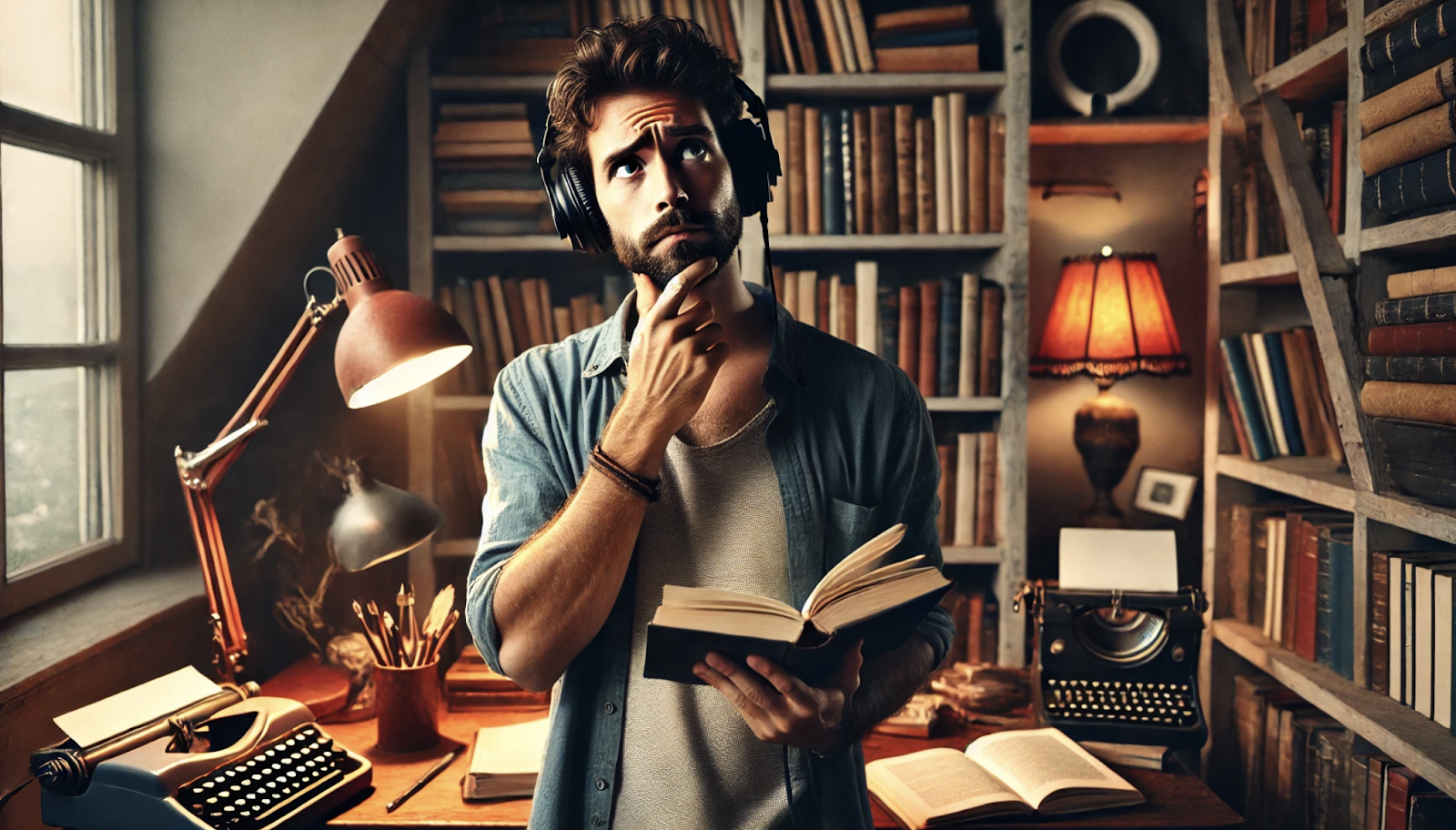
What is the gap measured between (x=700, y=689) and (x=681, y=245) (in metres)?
0.55

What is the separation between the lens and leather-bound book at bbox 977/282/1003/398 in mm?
2254

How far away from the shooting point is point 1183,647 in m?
1.93

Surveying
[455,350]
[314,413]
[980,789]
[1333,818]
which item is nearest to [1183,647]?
[1333,818]

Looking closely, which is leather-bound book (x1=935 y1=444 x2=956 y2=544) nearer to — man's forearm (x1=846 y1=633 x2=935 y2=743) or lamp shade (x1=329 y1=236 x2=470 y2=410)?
man's forearm (x1=846 y1=633 x2=935 y2=743)

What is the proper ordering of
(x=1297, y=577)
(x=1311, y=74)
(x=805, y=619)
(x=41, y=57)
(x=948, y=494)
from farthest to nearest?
(x=948, y=494) → (x=1297, y=577) → (x=1311, y=74) → (x=41, y=57) → (x=805, y=619)

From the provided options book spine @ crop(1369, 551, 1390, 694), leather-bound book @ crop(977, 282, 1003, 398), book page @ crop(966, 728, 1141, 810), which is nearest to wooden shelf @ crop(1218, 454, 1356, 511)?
book spine @ crop(1369, 551, 1390, 694)

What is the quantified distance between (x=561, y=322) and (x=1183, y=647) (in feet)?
5.05

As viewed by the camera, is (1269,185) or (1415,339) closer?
(1415,339)

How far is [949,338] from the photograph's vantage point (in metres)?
2.27

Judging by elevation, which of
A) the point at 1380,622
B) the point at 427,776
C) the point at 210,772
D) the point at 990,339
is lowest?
the point at 427,776

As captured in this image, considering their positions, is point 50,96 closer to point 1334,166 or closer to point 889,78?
point 889,78

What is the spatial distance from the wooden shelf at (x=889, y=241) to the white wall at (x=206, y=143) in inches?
40.2

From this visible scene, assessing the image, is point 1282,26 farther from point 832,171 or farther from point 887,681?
point 887,681

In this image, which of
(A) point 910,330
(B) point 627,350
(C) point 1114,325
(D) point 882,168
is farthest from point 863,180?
(B) point 627,350
